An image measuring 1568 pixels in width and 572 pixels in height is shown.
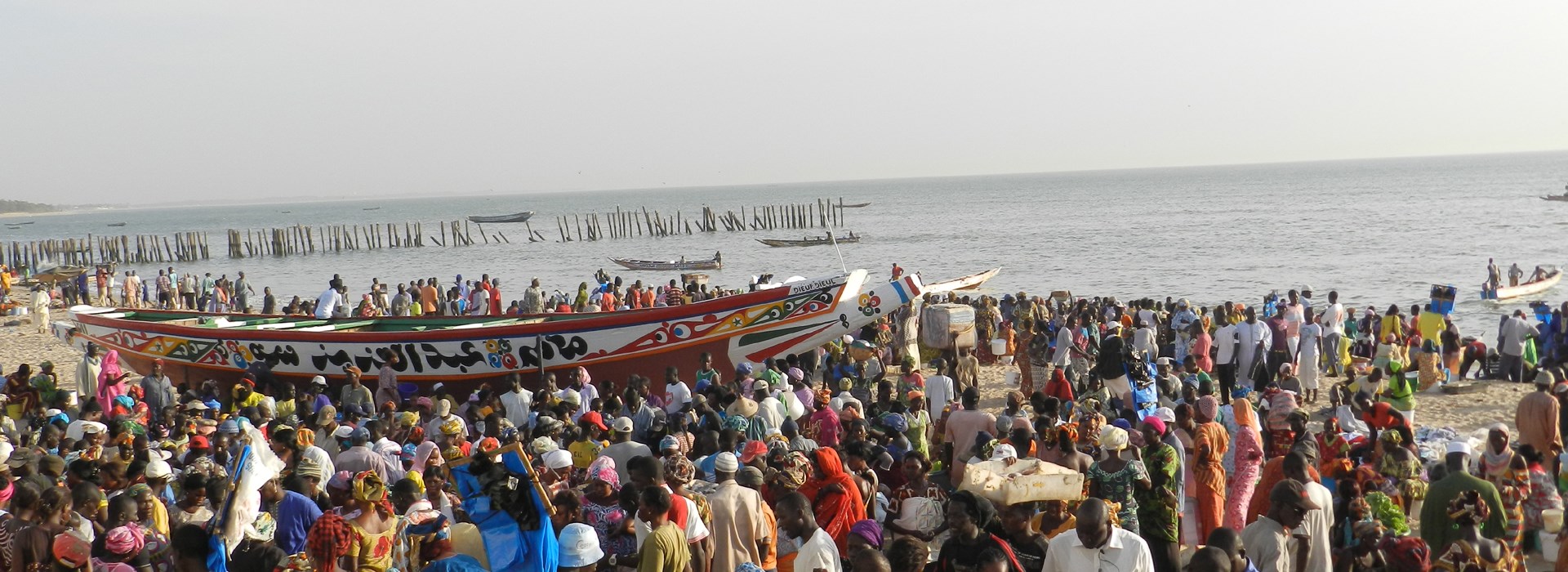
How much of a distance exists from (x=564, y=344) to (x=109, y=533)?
915 cm

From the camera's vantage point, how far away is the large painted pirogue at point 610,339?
14.1 metres

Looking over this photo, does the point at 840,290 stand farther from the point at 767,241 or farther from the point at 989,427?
the point at 767,241

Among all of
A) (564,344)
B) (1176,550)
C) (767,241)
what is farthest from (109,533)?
(767,241)

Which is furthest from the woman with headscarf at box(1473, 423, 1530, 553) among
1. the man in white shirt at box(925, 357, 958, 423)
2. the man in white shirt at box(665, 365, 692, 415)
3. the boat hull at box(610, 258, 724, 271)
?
the boat hull at box(610, 258, 724, 271)

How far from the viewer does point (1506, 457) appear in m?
7.08

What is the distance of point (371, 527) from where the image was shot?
5141mm

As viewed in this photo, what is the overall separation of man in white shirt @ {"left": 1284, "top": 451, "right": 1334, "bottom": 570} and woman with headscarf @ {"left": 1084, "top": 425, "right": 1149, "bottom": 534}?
75 cm

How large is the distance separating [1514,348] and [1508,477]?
8812 millimetres

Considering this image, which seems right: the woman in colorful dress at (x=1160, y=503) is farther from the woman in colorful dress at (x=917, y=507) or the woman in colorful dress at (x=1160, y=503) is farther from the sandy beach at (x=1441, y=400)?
the sandy beach at (x=1441, y=400)

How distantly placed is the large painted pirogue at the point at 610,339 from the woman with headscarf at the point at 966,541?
30.6 feet

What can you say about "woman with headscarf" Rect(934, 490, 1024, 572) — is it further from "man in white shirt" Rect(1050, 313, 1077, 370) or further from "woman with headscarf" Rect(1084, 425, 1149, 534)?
"man in white shirt" Rect(1050, 313, 1077, 370)

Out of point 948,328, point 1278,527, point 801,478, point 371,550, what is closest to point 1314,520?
point 1278,527

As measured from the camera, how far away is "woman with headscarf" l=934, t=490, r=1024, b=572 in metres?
4.69

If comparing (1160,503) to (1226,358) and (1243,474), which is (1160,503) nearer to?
(1243,474)
